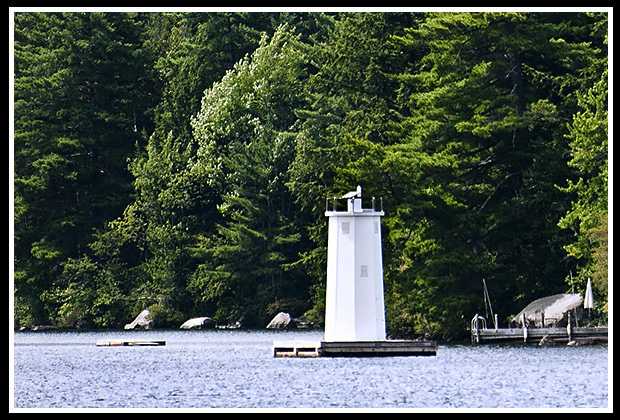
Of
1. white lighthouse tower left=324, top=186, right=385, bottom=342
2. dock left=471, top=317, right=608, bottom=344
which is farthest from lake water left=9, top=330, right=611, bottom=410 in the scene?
white lighthouse tower left=324, top=186, right=385, bottom=342

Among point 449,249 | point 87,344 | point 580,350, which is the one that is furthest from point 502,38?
point 87,344

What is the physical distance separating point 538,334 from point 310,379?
13075mm

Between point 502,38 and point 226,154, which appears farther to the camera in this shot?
point 226,154

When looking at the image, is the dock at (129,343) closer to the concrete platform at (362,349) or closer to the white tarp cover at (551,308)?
the white tarp cover at (551,308)

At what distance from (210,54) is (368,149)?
982 inches

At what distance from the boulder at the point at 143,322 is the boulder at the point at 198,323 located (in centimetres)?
175

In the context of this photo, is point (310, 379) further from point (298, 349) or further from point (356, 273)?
point (298, 349)

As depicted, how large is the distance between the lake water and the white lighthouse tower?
1.05 metres

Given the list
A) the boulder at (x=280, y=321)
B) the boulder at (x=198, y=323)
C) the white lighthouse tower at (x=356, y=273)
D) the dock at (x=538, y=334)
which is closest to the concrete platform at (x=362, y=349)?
the white lighthouse tower at (x=356, y=273)

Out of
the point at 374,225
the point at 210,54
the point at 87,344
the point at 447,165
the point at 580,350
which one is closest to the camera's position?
the point at 374,225

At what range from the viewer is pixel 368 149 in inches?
2239

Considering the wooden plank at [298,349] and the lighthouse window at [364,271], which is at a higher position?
the lighthouse window at [364,271]

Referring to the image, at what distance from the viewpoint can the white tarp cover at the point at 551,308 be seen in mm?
53219

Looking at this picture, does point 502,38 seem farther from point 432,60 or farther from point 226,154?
point 226,154
